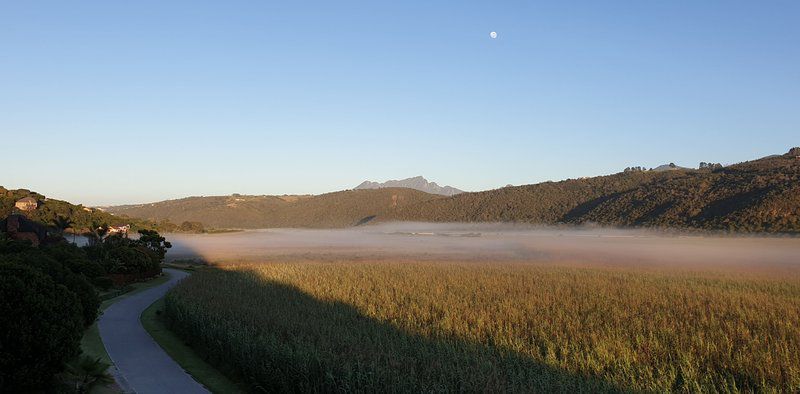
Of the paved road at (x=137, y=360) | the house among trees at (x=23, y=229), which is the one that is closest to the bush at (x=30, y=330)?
the paved road at (x=137, y=360)

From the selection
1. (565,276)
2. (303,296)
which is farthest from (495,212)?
(303,296)

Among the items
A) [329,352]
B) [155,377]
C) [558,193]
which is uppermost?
[558,193]

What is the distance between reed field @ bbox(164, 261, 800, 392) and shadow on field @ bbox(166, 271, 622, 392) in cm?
5

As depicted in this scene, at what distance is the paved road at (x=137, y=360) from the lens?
1341 centimetres

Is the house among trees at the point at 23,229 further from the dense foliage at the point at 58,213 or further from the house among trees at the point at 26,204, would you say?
the house among trees at the point at 26,204

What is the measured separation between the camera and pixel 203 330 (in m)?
17.3

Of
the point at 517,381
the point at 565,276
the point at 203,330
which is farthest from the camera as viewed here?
the point at 565,276

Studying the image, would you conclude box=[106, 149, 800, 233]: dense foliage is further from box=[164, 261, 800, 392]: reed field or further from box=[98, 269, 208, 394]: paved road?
box=[98, 269, 208, 394]: paved road

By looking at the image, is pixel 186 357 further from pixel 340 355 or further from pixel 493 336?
pixel 493 336

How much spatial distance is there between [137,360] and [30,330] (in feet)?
12.6

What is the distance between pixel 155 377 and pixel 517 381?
29.5ft

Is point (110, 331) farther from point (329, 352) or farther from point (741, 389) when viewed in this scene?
point (741, 389)

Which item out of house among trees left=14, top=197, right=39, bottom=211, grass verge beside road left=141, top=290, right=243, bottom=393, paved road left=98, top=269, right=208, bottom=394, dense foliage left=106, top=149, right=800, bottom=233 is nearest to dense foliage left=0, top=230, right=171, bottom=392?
paved road left=98, top=269, right=208, bottom=394

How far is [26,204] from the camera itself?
8256cm
